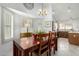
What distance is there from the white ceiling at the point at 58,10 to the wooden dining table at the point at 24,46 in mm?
427

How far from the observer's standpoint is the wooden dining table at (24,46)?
162 centimetres

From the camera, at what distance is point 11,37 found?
1670mm

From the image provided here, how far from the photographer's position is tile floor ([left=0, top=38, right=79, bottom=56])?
5.41 feet

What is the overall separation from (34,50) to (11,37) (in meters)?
0.42

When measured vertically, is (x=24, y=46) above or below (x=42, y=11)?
below

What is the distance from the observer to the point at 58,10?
1703 millimetres

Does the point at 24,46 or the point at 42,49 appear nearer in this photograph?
the point at 24,46

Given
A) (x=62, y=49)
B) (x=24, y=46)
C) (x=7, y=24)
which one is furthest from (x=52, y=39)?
(x=7, y=24)

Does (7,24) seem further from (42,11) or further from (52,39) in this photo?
(52,39)

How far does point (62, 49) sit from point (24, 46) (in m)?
0.61

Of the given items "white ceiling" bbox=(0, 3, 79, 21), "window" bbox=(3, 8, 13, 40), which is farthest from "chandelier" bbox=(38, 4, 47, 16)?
"window" bbox=(3, 8, 13, 40)

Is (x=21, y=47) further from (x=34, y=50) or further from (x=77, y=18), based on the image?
(x=77, y=18)

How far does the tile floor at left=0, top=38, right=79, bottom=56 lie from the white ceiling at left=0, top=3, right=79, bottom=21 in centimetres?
37

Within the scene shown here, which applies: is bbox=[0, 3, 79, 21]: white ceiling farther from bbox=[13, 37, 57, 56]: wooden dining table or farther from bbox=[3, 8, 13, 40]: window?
bbox=[13, 37, 57, 56]: wooden dining table
